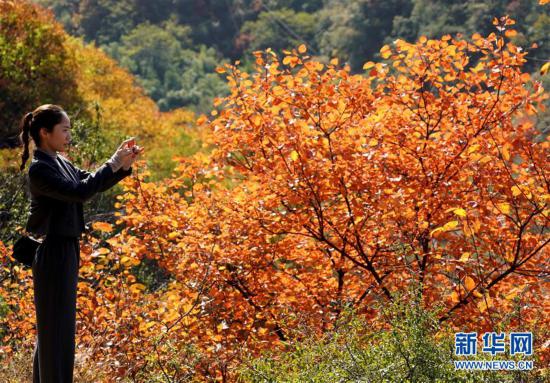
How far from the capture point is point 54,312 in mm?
3932

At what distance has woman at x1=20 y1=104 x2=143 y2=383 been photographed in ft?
12.9

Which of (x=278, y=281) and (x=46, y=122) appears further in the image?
(x=278, y=281)

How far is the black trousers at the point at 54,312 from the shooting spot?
3.92m

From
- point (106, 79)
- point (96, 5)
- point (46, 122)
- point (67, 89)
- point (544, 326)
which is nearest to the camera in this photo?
point (46, 122)

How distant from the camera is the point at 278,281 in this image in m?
7.00

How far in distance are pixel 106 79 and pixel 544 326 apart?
36956 mm

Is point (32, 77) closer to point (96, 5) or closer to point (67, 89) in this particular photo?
point (67, 89)

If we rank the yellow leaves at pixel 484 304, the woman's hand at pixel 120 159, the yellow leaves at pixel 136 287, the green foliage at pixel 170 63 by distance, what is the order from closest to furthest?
1. the woman's hand at pixel 120 159
2. the yellow leaves at pixel 484 304
3. the yellow leaves at pixel 136 287
4. the green foliage at pixel 170 63

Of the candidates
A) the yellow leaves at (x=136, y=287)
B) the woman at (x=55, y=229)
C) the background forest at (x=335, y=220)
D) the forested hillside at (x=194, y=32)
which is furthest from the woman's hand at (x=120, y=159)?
the forested hillside at (x=194, y=32)

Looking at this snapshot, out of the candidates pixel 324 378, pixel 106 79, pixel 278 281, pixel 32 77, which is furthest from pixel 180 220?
pixel 106 79

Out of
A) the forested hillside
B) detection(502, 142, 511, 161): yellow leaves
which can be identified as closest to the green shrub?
detection(502, 142, 511, 161): yellow leaves

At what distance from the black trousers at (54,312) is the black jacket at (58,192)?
0.38ft

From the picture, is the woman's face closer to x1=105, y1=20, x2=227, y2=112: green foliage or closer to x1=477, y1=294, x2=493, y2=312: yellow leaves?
x1=477, y1=294, x2=493, y2=312: yellow leaves

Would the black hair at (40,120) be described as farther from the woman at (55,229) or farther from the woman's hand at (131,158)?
the woman's hand at (131,158)
